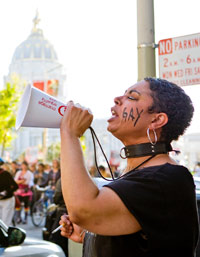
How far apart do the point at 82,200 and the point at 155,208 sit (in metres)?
0.25

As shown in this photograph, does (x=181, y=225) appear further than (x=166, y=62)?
No

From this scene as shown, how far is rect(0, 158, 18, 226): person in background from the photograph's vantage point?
27.9ft

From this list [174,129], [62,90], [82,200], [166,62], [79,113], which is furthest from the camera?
[62,90]

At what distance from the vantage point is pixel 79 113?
5.41 ft

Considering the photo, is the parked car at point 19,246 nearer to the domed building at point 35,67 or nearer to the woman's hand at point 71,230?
the woman's hand at point 71,230

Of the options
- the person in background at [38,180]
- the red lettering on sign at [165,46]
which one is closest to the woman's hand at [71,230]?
the red lettering on sign at [165,46]

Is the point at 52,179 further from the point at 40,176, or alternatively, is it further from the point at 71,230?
the point at 71,230

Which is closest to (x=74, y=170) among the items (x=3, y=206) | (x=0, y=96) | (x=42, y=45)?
(x=3, y=206)

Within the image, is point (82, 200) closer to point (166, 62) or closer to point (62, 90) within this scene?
point (166, 62)

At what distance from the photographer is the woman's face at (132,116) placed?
5.78ft

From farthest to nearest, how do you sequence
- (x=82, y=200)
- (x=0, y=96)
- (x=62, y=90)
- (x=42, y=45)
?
(x=42, y=45) → (x=62, y=90) → (x=0, y=96) → (x=82, y=200)

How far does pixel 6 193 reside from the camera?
8.80 m

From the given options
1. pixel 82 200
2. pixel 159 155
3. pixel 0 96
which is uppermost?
pixel 0 96

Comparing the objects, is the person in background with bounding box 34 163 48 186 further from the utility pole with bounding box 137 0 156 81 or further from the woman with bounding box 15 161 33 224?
the utility pole with bounding box 137 0 156 81
